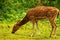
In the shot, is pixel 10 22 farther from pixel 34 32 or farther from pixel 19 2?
pixel 19 2

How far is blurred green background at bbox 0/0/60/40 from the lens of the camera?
15211 mm

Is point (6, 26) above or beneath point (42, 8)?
beneath

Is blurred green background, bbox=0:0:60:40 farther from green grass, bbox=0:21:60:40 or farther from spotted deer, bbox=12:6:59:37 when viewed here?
spotted deer, bbox=12:6:59:37

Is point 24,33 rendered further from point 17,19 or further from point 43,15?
Answer: point 17,19

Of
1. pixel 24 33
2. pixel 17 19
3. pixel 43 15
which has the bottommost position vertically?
pixel 17 19

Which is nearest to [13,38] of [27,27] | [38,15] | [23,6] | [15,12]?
[38,15]

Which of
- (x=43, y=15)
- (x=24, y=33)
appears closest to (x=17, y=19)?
(x=24, y=33)

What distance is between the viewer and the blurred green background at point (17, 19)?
1521 cm

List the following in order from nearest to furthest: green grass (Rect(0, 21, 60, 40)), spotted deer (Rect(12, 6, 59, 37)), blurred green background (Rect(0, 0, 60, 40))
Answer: green grass (Rect(0, 21, 60, 40))
spotted deer (Rect(12, 6, 59, 37))
blurred green background (Rect(0, 0, 60, 40))

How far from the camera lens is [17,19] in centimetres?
1912

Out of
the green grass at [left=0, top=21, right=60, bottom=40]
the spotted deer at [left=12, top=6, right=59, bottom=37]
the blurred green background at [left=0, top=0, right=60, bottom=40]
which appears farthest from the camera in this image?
the blurred green background at [left=0, top=0, right=60, bottom=40]

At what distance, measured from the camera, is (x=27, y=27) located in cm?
1752

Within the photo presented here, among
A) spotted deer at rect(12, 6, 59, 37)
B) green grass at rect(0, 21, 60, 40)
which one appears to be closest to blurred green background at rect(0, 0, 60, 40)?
green grass at rect(0, 21, 60, 40)

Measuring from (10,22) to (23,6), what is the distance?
4.03 m
